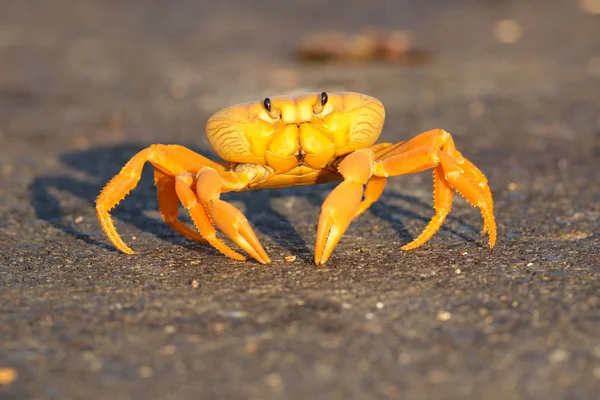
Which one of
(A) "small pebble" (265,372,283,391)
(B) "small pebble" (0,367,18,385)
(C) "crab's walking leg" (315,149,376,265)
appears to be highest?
(C) "crab's walking leg" (315,149,376,265)

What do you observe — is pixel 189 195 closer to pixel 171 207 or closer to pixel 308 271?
pixel 171 207

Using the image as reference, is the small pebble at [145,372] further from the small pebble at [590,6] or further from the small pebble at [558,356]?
the small pebble at [590,6]

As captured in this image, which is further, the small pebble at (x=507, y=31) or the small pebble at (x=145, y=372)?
the small pebble at (x=507, y=31)

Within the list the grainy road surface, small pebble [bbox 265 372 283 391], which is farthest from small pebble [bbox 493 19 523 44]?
small pebble [bbox 265 372 283 391]

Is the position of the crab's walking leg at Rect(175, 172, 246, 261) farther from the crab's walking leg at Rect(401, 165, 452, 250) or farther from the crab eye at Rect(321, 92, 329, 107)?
the crab's walking leg at Rect(401, 165, 452, 250)

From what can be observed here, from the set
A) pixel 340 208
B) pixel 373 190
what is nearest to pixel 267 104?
pixel 340 208

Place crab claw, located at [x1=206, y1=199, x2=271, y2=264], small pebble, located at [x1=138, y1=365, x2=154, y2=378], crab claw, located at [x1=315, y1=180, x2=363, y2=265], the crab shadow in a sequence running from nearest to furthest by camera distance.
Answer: small pebble, located at [x1=138, y1=365, x2=154, y2=378] < crab claw, located at [x1=315, y1=180, x2=363, y2=265] < crab claw, located at [x1=206, y1=199, x2=271, y2=264] < the crab shadow

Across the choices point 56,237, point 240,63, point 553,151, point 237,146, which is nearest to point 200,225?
point 237,146

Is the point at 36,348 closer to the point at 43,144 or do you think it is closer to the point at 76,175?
the point at 76,175

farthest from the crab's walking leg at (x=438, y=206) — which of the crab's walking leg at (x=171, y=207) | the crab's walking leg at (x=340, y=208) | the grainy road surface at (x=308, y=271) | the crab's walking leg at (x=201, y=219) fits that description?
the crab's walking leg at (x=171, y=207)
